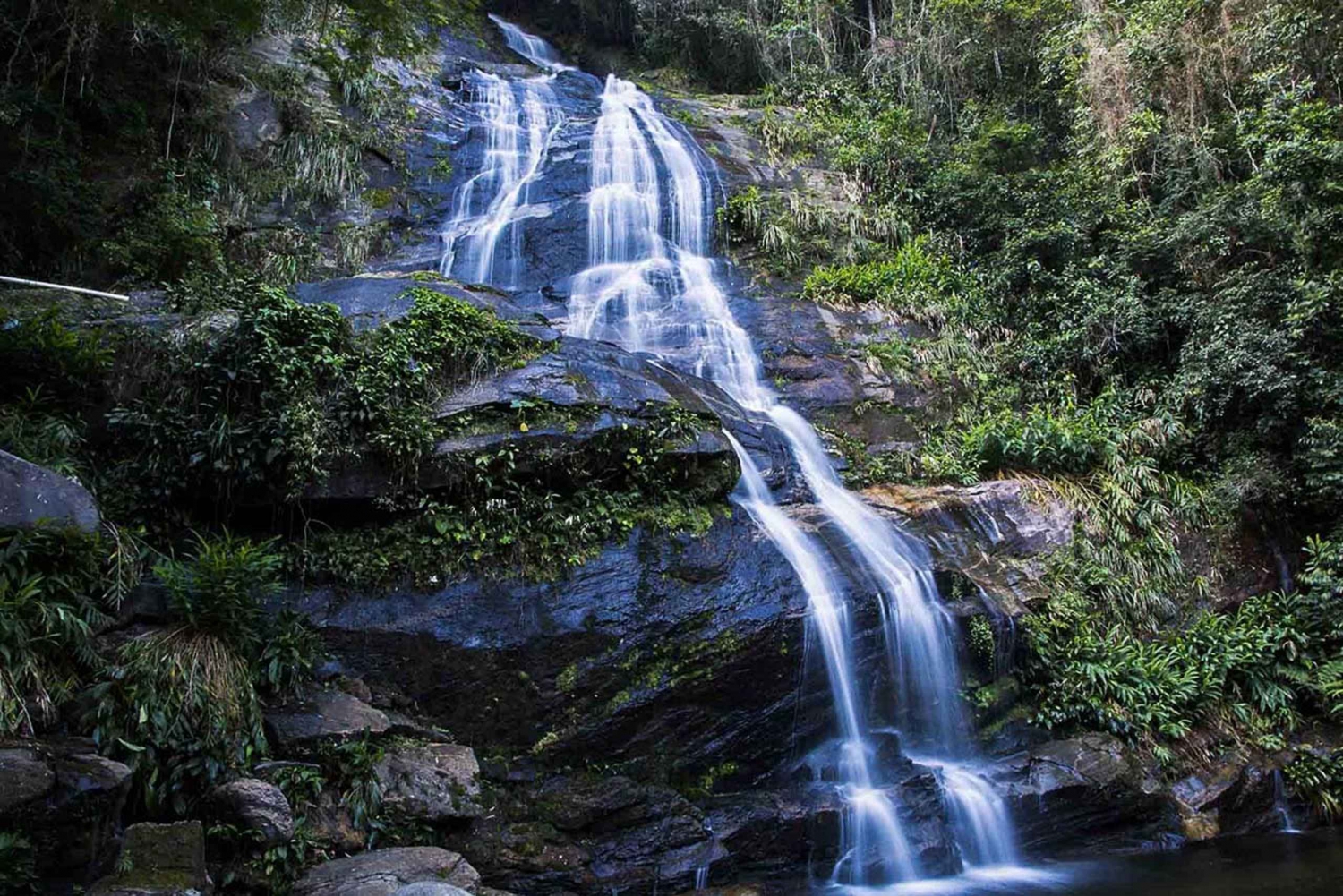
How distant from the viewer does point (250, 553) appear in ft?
18.4

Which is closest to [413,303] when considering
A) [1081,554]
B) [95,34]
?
[95,34]

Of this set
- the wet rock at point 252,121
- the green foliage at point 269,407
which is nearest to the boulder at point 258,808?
the green foliage at point 269,407

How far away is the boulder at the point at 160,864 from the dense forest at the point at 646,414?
36 centimetres

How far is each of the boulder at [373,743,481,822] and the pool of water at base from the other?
186cm

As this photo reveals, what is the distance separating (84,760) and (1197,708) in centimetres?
956

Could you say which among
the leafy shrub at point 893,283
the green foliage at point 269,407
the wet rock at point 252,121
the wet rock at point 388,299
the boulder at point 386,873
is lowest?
the boulder at point 386,873

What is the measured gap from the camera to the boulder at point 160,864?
12.7ft

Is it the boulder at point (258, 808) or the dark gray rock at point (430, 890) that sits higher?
the boulder at point (258, 808)

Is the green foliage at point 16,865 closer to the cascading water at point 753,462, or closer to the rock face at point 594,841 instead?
the rock face at point 594,841

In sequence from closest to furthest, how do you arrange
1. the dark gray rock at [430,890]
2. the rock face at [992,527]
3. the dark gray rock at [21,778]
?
the dark gray rock at [21,778] → the dark gray rock at [430,890] → the rock face at [992,527]

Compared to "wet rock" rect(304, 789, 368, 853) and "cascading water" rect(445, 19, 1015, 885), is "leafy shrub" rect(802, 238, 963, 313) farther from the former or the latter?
"wet rock" rect(304, 789, 368, 853)

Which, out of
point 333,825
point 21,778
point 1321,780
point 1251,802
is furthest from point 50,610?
point 1321,780

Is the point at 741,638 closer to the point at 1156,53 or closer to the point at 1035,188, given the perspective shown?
the point at 1035,188

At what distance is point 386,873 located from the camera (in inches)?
179
